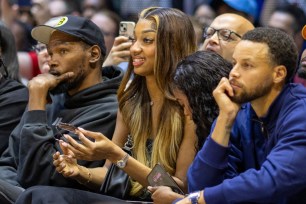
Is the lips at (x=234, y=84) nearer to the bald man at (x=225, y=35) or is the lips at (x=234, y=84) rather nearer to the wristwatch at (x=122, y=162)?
the wristwatch at (x=122, y=162)

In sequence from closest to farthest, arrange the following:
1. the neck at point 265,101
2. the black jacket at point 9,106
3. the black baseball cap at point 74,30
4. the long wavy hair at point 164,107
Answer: the neck at point 265,101 → the long wavy hair at point 164,107 → the black baseball cap at point 74,30 → the black jacket at point 9,106

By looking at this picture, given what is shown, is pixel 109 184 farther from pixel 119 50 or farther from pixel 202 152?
pixel 119 50

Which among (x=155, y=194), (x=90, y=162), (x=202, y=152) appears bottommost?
(x=90, y=162)

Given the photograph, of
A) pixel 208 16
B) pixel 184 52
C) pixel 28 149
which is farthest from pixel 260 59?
pixel 208 16

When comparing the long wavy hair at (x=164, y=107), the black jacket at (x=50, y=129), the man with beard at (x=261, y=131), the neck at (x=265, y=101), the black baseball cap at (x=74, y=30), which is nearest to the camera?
the man with beard at (x=261, y=131)

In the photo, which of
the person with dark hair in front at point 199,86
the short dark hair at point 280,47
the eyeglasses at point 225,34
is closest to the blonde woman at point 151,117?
the person with dark hair in front at point 199,86

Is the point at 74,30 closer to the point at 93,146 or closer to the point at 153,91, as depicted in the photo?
the point at 153,91

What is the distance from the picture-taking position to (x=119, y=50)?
17.9 feet

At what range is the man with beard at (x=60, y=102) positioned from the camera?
465 cm

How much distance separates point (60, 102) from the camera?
5078 mm

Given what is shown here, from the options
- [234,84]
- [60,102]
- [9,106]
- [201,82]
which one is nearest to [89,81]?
[60,102]

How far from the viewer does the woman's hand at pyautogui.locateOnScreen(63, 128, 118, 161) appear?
408cm

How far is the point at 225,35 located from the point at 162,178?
1307 millimetres

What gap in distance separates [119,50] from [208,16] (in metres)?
1.88
